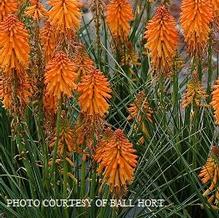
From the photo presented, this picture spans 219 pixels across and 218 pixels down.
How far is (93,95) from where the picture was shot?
280cm

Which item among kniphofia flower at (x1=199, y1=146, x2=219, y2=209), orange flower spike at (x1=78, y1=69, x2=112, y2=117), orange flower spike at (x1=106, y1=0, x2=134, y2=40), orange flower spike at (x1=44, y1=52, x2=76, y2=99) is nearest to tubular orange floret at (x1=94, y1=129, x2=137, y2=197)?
orange flower spike at (x1=78, y1=69, x2=112, y2=117)

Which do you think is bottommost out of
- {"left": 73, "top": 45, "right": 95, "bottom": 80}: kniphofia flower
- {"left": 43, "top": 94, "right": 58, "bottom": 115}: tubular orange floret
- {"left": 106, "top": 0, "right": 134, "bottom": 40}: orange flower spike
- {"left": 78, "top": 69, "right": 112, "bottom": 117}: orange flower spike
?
{"left": 43, "top": 94, "right": 58, "bottom": 115}: tubular orange floret

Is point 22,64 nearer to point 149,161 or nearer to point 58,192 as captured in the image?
point 58,192

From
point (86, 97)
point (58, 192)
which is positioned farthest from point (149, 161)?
point (86, 97)

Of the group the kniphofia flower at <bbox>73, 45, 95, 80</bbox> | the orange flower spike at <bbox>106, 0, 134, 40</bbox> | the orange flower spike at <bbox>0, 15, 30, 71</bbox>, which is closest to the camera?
the orange flower spike at <bbox>0, 15, 30, 71</bbox>

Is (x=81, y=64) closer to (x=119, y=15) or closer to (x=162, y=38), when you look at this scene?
(x=162, y=38)

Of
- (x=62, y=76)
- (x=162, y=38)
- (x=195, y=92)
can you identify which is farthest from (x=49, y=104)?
(x=195, y=92)

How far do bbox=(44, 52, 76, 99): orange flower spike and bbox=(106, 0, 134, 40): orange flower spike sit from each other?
45.5 inches

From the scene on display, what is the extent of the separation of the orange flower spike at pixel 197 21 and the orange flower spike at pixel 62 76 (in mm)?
816

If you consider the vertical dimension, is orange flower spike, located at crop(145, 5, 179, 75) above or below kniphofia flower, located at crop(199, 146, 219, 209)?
above

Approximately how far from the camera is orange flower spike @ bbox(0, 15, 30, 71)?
2.82m

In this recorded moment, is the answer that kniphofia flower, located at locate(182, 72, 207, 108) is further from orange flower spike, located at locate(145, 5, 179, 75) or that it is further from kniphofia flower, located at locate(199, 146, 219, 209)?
kniphofia flower, located at locate(199, 146, 219, 209)

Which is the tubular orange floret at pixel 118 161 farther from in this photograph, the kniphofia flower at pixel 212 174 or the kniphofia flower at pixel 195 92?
the kniphofia flower at pixel 195 92

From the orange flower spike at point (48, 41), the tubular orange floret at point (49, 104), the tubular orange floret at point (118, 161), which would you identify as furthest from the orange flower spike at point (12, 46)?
the tubular orange floret at point (118, 161)
